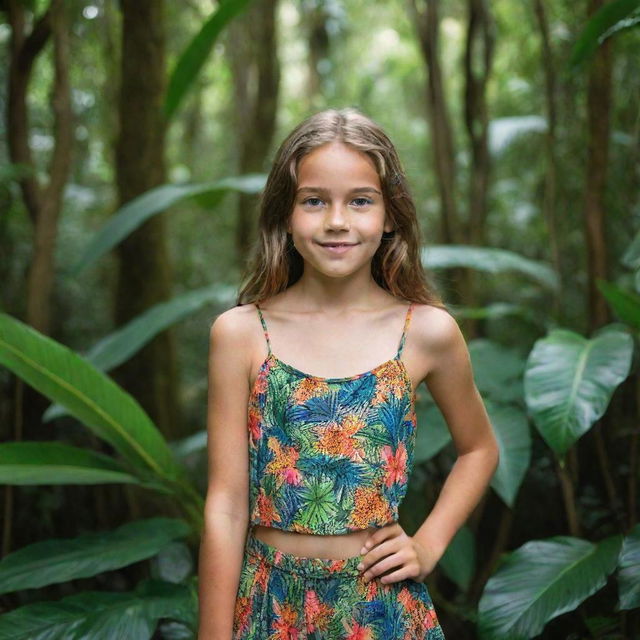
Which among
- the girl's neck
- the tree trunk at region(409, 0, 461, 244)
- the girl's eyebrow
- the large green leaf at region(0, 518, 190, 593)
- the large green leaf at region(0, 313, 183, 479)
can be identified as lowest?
the large green leaf at region(0, 518, 190, 593)

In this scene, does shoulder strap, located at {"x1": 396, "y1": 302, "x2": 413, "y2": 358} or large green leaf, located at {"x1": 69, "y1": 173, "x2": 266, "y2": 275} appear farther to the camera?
large green leaf, located at {"x1": 69, "y1": 173, "x2": 266, "y2": 275}

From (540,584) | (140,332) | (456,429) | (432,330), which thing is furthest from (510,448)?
(140,332)

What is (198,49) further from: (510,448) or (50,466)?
(510,448)

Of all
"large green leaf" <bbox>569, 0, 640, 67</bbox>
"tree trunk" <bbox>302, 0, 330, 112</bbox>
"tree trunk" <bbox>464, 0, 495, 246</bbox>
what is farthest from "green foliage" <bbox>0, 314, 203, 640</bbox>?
"tree trunk" <bbox>302, 0, 330, 112</bbox>

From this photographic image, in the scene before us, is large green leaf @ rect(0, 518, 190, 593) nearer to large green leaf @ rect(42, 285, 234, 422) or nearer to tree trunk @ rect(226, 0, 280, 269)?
large green leaf @ rect(42, 285, 234, 422)

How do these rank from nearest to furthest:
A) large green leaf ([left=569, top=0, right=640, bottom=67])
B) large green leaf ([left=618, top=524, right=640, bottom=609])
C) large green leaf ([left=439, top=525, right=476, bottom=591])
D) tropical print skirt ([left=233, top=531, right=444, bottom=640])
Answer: tropical print skirt ([left=233, top=531, right=444, bottom=640])
large green leaf ([left=618, top=524, right=640, bottom=609])
large green leaf ([left=569, top=0, right=640, bottom=67])
large green leaf ([left=439, top=525, right=476, bottom=591])

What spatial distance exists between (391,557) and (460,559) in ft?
3.72

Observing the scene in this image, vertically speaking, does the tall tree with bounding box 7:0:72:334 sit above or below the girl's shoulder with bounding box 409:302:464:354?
above

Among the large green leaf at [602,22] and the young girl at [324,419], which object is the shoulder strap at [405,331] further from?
the large green leaf at [602,22]

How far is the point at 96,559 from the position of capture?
7.11 ft

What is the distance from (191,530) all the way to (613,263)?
220 cm

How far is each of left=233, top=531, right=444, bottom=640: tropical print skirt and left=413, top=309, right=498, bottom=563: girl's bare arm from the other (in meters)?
0.14

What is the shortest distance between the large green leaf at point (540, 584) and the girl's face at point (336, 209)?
3.23 feet

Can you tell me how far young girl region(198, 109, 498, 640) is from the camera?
4.58ft
